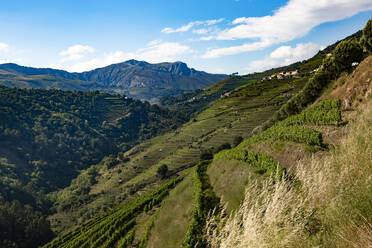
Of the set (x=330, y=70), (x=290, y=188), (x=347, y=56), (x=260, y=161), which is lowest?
(x=260, y=161)

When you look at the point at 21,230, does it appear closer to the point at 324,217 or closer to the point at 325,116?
the point at 325,116

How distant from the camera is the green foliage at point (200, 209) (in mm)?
17962

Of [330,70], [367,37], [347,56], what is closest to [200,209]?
[347,56]

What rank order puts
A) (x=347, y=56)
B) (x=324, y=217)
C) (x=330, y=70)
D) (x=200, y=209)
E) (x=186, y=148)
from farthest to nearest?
1. (x=186, y=148)
2. (x=330, y=70)
3. (x=347, y=56)
4. (x=200, y=209)
5. (x=324, y=217)

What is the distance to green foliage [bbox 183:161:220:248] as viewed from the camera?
17962 mm

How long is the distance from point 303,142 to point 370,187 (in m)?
15.0

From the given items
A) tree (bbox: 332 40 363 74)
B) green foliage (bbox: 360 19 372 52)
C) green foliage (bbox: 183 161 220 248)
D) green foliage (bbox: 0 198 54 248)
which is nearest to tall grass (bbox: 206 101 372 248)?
green foliage (bbox: 183 161 220 248)

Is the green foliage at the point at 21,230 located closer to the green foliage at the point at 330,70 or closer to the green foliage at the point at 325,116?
the green foliage at the point at 330,70

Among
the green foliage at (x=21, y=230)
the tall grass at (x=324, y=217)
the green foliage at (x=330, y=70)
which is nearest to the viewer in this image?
the tall grass at (x=324, y=217)

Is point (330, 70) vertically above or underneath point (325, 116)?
above

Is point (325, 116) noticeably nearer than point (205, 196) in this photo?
Yes

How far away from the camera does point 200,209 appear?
22078mm

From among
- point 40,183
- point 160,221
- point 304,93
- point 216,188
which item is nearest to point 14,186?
point 40,183

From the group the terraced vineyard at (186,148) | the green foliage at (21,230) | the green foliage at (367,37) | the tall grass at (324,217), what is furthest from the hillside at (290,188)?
the green foliage at (21,230)
